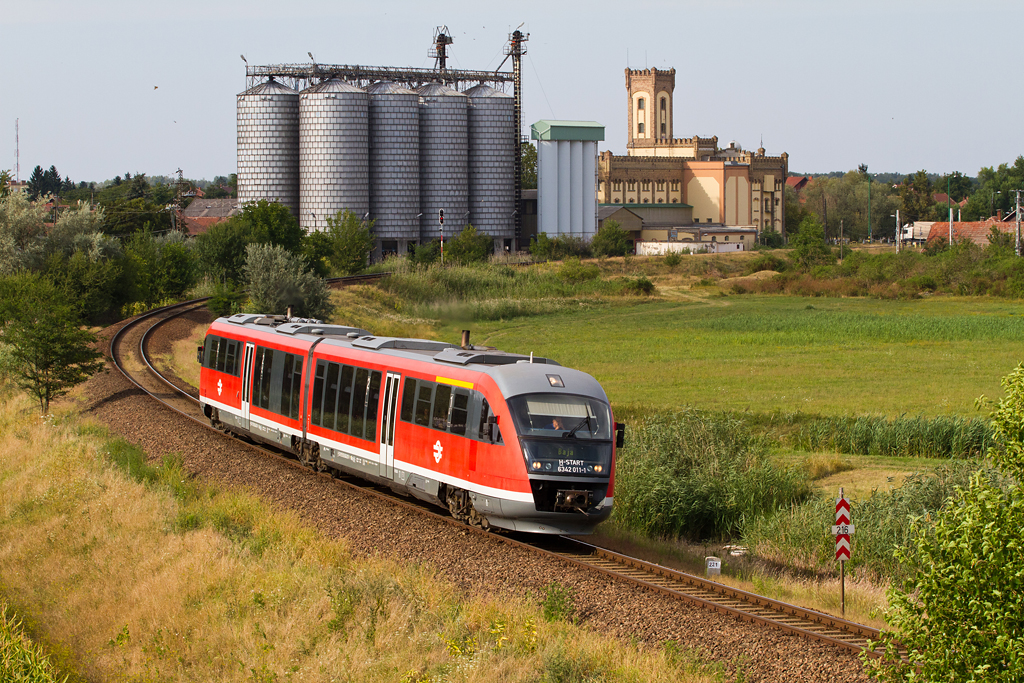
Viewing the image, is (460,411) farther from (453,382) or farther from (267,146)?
(267,146)

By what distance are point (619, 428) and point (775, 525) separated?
4.38 meters

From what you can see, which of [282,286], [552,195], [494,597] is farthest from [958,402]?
[552,195]

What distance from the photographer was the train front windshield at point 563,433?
16.3 metres

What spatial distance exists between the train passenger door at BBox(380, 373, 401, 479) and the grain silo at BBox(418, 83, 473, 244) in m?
89.9

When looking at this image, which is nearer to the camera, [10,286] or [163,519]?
[163,519]

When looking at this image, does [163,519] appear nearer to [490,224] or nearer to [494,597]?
[494,597]

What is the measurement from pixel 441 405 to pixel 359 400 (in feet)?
11.2

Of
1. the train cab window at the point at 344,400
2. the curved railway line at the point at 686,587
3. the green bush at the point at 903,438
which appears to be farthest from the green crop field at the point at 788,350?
the curved railway line at the point at 686,587

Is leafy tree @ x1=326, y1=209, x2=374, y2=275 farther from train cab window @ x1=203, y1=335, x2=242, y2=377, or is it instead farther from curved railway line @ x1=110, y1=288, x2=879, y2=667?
curved railway line @ x1=110, y1=288, x2=879, y2=667

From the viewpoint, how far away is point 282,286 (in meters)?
53.9

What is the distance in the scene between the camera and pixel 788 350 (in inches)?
2208

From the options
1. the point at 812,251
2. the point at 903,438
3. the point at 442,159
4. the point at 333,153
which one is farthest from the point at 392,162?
the point at 903,438

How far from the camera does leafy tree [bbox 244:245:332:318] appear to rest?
53750 millimetres

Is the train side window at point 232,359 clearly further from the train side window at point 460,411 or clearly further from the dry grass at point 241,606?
the train side window at point 460,411
